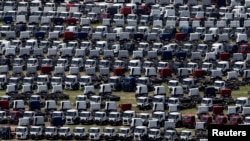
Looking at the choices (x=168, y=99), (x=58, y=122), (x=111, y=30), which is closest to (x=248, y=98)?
(x=168, y=99)

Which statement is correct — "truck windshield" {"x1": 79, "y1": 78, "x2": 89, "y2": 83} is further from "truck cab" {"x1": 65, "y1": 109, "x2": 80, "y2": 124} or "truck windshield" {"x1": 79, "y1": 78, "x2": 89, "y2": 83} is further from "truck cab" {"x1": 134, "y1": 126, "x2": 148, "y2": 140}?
"truck cab" {"x1": 134, "y1": 126, "x2": 148, "y2": 140}

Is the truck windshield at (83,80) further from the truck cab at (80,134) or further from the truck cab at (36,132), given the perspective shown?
the truck cab at (80,134)

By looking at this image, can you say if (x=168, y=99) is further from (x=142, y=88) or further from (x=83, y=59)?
(x=83, y=59)

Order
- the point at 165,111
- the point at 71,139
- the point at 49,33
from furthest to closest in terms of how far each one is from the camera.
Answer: the point at 49,33 → the point at 165,111 → the point at 71,139

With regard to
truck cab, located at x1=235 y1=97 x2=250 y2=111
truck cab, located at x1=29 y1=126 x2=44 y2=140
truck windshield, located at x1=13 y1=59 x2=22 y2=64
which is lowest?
truck cab, located at x1=29 y1=126 x2=44 y2=140

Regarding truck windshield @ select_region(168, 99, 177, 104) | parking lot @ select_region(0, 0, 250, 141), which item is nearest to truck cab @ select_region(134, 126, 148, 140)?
parking lot @ select_region(0, 0, 250, 141)

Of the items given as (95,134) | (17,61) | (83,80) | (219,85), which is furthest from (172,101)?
(17,61)

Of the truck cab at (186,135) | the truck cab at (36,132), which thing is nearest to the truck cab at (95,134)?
the truck cab at (36,132)

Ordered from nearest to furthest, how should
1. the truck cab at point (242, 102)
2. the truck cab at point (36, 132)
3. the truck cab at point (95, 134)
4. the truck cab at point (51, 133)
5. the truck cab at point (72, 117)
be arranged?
the truck cab at point (95, 134), the truck cab at point (51, 133), the truck cab at point (36, 132), the truck cab at point (72, 117), the truck cab at point (242, 102)
